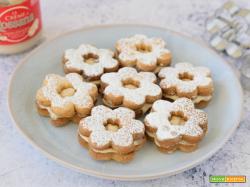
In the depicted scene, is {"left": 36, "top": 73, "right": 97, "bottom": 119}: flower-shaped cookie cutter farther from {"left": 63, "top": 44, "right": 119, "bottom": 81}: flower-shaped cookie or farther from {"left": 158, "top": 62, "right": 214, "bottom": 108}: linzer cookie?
{"left": 158, "top": 62, "right": 214, "bottom": 108}: linzer cookie

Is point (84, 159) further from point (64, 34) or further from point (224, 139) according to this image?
point (64, 34)

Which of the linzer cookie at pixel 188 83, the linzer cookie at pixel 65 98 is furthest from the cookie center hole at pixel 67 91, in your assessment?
the linzer cookie at pixel 188 83

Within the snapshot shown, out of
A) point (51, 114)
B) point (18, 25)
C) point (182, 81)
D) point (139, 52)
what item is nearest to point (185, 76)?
point (182, 81)

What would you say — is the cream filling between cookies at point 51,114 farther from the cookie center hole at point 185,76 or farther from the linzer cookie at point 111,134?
the cookie center hole at point 185,76

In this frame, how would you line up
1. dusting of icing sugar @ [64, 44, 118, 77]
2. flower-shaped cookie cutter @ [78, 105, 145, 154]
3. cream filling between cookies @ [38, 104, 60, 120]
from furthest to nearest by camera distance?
dusting of icing sugar @ [64, 44, 118, 77] → cream filling between cookies @ [38, 104, 60, 120] → flower-shaped cookie cutter @ [78, 105, 145, 154]

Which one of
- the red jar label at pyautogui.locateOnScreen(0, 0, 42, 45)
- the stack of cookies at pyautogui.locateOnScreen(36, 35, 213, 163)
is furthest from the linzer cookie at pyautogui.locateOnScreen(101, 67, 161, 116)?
the red jar label at pyautogui.locateOnScreen(0, 0, 42, 45)

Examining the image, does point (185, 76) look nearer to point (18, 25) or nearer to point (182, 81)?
point (182, 81)

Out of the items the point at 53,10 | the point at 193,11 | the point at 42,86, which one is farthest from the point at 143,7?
the point at 42,86
